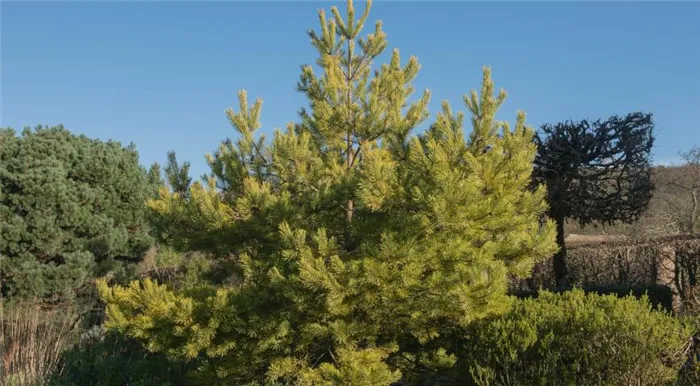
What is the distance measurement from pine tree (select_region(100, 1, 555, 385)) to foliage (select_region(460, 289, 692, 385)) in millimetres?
393

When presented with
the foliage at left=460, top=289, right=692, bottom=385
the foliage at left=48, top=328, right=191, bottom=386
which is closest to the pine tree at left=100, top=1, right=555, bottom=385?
the foliage at left=460, top=289, right=692, bottom=385

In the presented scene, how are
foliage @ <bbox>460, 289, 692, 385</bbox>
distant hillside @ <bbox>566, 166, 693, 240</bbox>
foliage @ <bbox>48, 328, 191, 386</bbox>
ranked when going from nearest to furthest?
foliage @ <bbox>460, 289, 692, 385</bbox>, foliage @ <bbox>48, 328, 191, 386</bbox>, distant hillside @ <bbox>566, 166, 693, 240</bbox>

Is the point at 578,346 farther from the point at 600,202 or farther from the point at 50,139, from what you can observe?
the point at 50,139

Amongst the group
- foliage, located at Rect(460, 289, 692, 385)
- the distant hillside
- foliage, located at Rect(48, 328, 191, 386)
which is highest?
the distant hillside

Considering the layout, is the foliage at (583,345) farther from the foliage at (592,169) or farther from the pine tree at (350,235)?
the foliage at (592,169)

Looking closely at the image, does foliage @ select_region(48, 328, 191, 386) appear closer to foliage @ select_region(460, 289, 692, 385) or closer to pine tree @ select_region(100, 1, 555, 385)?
pine tree @ select_region(100, 1, 555, 385)

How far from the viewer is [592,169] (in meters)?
11.1

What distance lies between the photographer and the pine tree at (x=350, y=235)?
5324 millimetres

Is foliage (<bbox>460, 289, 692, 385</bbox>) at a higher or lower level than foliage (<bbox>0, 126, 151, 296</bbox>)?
lower

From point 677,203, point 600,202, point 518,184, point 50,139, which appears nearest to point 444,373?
point 518,184

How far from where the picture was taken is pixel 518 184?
607cm

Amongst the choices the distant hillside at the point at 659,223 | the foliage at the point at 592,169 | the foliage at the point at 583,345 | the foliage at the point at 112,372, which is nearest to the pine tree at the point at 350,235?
the foliage at the point at 583,345

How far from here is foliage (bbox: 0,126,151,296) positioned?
11.5 m

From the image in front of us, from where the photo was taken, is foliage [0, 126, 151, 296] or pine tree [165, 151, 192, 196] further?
foliage [0, 126, 151, 296]
